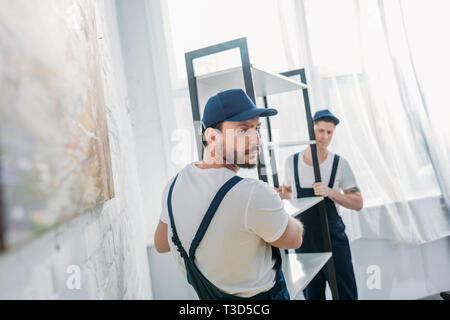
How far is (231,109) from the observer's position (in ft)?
2.97

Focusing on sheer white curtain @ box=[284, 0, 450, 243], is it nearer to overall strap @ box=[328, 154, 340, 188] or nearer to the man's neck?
overall strap @ box=[328, 154, 340, 188]

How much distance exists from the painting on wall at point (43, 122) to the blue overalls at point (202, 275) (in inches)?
10.6

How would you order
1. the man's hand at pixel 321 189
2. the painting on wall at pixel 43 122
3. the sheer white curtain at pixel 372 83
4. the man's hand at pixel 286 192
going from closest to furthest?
1. the painting on wall at pixel 43 122
2. the man's hand at pixel 321 189
3. the man's hand at pixel 286 192
4. the sheer white curtain at pixel 372 83

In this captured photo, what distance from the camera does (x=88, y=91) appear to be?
0.75m

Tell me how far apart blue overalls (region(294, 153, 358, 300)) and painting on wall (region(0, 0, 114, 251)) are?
4.29 ft

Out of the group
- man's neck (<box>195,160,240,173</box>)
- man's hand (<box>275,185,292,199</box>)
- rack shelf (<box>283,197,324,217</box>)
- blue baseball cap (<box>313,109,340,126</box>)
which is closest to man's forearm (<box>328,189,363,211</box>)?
rack shelf (<box>283,197,324,217</box>)

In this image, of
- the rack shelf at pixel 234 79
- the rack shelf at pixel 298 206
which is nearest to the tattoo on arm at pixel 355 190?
the rack shelf at pixel 298 206

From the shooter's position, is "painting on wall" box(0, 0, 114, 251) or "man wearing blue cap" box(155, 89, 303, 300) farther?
"man wearing blue cap" box(155, 89, 303, 300)

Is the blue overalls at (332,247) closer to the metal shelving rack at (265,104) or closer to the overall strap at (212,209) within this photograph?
the metal shelving rack at (265,104)

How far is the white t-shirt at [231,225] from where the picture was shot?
31.7 inches

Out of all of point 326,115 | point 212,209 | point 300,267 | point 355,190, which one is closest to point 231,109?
point 212,209

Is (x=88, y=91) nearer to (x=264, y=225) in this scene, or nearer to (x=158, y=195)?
(x=264, y=225)

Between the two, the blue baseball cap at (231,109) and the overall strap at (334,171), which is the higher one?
the blue baseball cap at (231,109)

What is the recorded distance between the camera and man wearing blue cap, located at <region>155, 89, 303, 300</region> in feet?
2.66
